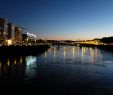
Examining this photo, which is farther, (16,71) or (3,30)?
(3,30)

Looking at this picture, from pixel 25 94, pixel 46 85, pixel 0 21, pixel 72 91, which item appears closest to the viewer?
pixel 25 94

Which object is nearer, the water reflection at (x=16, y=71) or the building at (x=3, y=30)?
the water reflection at (x=16, y=71)

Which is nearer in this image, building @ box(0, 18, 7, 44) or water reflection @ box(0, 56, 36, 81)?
water reflection @ box(0, 56, 36, 81)

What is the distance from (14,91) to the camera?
21.7 meters

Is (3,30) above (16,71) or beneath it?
above

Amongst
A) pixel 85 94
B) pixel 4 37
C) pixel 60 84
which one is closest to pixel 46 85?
pixel 60 84

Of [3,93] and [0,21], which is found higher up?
[0,21]

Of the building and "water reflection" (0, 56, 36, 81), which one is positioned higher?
the building

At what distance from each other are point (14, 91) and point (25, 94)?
60.2 inches

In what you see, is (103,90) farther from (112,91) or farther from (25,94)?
(25,94)

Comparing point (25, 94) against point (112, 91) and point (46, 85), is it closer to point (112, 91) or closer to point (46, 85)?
point (46, 85)

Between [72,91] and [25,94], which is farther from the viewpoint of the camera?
[72,91]

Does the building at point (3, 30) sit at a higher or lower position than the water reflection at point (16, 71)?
higher

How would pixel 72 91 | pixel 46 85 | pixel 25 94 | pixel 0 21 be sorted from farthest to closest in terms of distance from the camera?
pixel 0 21
pixel 46 85
pixel 72 91
pixel 25 94
